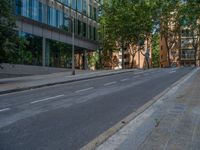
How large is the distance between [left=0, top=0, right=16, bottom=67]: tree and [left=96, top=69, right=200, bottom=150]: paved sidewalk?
18897mm

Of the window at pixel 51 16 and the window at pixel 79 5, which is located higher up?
the window at pixel 79 5

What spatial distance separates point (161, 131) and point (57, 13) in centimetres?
4741

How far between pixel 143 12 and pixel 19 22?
41.8 m

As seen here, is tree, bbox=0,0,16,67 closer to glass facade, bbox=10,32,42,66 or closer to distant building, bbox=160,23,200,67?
glass facade, bbox=10,32,42,66

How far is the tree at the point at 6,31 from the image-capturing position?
30.5 meters

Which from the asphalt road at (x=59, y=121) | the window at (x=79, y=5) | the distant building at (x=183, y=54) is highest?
the window at (x=79, y=5)


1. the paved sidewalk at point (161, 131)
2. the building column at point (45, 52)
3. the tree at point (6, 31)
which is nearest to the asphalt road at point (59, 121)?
the paved sidewalk at point (161, 131)

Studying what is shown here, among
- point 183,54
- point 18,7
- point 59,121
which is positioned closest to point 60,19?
point 18,7

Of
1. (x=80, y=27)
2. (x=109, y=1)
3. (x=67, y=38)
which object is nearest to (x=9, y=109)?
(x=67, y=38)

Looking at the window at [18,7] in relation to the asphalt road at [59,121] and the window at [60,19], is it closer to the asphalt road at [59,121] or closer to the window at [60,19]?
the window at [60,19]

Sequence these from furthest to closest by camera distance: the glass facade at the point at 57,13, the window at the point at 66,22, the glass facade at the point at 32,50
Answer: the window at the point at 66,22, the glass facade at the point at 57,13, the glass facade at the point at 32,50

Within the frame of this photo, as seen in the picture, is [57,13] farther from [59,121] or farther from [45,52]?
[59,121]

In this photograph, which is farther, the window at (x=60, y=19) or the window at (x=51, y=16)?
the window at (x=60, y=19)

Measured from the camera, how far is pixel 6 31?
1242 inches
